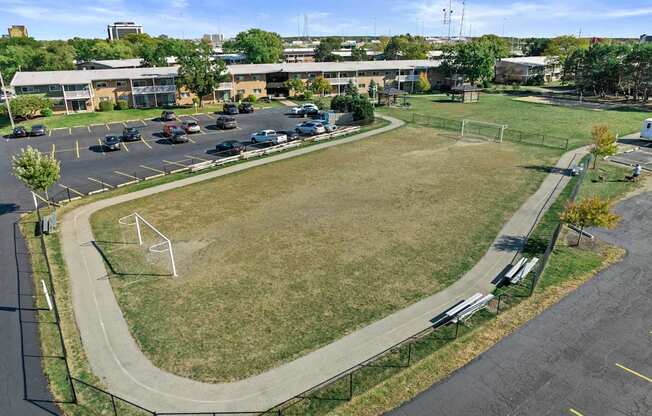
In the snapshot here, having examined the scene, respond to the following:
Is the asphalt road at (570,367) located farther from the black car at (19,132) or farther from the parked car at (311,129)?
the black car at (19,132)

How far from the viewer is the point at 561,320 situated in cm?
1802

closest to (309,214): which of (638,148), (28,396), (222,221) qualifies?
(222,221)

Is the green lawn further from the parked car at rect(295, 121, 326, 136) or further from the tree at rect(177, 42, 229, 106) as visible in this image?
the parked car at rect(295, 121, 326, 136)

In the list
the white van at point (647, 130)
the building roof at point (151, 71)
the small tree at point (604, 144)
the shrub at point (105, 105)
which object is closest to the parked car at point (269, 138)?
the building roof at point (151, 71)

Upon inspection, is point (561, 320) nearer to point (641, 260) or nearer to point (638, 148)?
point (641, 260)

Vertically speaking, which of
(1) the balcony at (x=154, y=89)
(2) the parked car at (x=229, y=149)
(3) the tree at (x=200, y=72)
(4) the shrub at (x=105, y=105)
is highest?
(3) the tree at (x=200, y=72)

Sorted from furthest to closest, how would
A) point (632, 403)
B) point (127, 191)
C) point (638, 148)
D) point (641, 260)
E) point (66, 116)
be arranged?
point (66, 116) → point (638, 148) → point (127, 191) → point (641, 260) → point (632, 403)

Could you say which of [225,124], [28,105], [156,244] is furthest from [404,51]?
[156,244]

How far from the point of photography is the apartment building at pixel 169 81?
63.8 meters

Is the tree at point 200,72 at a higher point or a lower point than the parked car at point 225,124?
higher

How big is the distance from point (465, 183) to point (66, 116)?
5856 cm

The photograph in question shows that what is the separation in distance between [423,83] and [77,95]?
220 feet

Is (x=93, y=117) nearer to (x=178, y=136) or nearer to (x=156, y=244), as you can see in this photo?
(x=178, y=136)

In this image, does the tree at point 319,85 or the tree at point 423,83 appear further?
the tree at point 423,83
